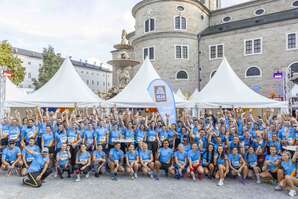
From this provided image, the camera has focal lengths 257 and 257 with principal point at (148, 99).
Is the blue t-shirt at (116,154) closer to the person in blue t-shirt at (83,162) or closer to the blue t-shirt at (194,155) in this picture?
the person in blue t-shirt at (83,162)

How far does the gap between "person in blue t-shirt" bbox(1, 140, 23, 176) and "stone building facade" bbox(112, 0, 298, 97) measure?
2630 cm

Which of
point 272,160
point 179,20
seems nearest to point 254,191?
point 272,160

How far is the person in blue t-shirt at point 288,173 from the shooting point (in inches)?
253

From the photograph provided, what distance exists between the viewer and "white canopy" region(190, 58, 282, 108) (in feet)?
40.3

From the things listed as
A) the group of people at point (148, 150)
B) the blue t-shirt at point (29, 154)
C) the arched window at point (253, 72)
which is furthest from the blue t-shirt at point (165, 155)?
the arched window at point (253, 72)

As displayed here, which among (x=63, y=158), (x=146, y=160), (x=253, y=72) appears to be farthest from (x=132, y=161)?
(x=253, y=72)

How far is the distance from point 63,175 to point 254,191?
5574 millimetres

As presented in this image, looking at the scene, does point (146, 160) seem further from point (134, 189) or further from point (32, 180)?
point (32, 180)

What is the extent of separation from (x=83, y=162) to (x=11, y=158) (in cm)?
231

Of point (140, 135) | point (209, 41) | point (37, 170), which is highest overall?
point (209, 41)

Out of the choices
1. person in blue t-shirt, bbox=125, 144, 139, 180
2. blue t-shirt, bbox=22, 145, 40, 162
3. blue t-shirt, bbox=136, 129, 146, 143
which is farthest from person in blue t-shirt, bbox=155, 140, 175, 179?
blue t-shirt, bbox=22, 145, 40, 162

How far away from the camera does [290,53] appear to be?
27547 mm

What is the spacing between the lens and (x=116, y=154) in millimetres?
7938

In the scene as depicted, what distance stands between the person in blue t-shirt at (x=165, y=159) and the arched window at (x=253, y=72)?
2500 cm
